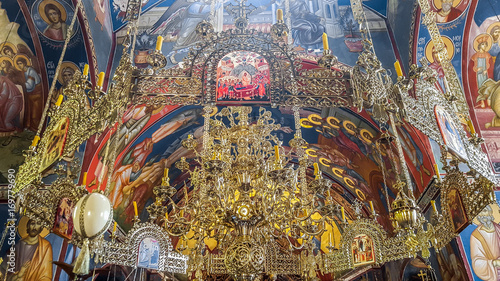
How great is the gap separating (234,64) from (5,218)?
513 cm

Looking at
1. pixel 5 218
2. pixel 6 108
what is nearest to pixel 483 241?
pixel 5 218

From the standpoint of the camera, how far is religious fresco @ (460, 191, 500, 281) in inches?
267

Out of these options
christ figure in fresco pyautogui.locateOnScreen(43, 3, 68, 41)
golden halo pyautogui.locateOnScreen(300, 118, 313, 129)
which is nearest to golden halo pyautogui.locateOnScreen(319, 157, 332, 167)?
golden halo pyautogui.locateOnScreen(300, 118, 313, 129)

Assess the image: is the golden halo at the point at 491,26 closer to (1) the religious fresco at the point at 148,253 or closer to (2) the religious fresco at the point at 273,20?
(2) the religious fresco at the point at 273,20

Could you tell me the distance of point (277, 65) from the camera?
4762 millimetres

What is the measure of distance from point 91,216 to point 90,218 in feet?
0.06

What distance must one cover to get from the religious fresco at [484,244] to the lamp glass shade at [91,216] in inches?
255

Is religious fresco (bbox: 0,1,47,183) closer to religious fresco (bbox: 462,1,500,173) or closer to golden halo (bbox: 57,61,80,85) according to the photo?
golden halo (bbox: 57,61,80,85)

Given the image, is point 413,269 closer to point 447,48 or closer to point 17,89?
point 447,48

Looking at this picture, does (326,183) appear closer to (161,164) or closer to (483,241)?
(483,241)

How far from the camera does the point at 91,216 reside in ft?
9.79

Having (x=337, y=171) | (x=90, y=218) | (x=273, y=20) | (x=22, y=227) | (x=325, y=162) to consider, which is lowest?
(x=90, y=218)

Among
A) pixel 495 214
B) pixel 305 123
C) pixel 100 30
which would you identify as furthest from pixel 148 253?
pixel 495 214

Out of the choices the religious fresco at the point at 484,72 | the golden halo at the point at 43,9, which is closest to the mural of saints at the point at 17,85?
the golden halo at the point at 43,9
